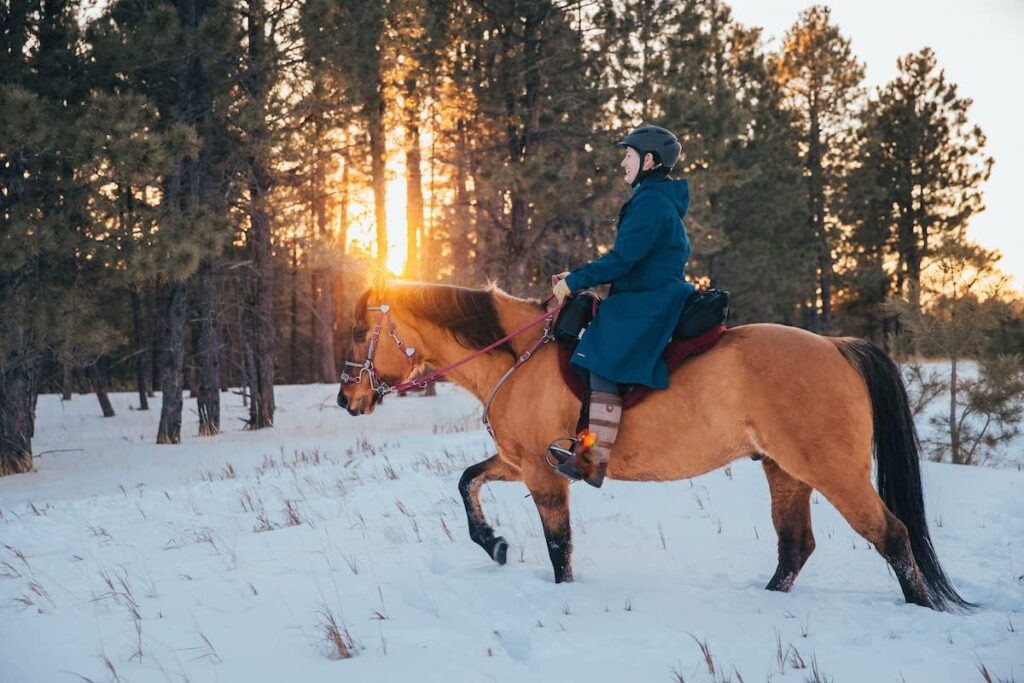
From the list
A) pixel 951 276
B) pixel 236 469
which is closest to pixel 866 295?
pixel 951 276

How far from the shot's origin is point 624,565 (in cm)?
471

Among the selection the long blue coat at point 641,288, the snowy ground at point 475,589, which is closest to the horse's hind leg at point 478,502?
the snowy ground at point 475,589

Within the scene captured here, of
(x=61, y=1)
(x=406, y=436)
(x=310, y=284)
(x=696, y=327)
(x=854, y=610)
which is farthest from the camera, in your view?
(x=310, y=284)

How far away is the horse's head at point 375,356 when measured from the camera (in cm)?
478

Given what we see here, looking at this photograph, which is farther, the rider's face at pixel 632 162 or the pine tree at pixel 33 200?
the pine tree at pixel 33 200

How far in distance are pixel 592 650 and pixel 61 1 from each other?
42.8ft

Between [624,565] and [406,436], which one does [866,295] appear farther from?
[624,565]

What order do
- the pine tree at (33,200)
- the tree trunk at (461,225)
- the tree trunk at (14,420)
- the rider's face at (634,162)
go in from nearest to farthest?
1. the rider's face at (634,162)
2. the pine tree at (33,200)
3. the tree trunk at (14,420)
4. the tree trunk at (461,225)

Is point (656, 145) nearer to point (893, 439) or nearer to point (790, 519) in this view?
point (893, 439)

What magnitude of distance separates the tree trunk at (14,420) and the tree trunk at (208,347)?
11.1ft

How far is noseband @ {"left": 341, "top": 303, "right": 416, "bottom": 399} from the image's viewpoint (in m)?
4.77

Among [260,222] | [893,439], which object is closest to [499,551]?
[893,439]

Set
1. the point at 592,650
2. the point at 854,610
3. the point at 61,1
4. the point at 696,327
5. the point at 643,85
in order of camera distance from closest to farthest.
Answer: the point at 592,650 → the point at 854,610 → the point at 696,327 → the point at 61,1 → the point at 643,85

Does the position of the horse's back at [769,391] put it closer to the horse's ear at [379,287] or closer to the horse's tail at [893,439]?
the horse's tail at [893,439]
